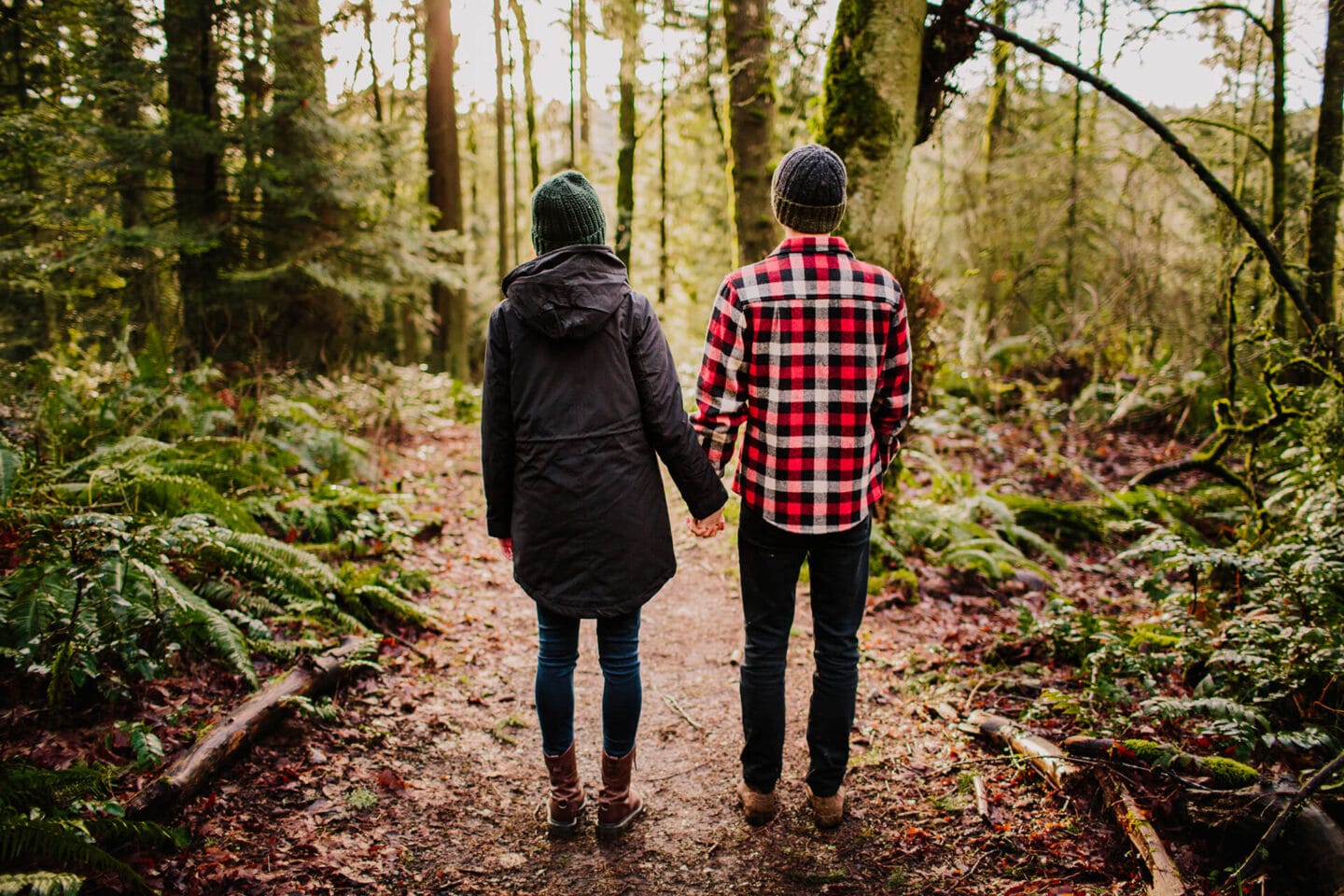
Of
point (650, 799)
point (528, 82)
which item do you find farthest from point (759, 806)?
point (528, 82)

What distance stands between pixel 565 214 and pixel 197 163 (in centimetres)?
781

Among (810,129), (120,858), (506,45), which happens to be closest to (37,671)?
(120,858)

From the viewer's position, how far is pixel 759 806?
119 inches

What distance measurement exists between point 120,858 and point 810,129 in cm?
523

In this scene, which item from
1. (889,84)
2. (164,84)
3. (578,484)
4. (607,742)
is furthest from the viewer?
(164,84)

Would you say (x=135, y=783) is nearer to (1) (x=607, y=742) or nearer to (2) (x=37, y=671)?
(2) (x=37, y=671)

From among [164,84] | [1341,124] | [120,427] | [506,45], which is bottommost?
[120,427]

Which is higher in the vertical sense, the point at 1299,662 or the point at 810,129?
the point at 810,129

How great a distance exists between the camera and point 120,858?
8.13 ft

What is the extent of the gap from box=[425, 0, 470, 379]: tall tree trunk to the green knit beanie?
1070 cm

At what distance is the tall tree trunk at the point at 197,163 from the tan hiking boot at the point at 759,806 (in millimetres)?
6879

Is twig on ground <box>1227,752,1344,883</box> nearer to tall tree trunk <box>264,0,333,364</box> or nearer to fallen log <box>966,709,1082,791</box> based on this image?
fallen log <box>966,709,1082,791</box>

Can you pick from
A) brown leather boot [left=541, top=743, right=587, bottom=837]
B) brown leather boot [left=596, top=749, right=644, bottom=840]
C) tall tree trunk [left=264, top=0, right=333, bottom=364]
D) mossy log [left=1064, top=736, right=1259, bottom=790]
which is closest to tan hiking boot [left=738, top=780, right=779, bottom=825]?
brown leather boot [left=596, top=749, right=644, bottom=840]

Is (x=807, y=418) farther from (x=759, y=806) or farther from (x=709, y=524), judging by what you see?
(x=759, y=806)
